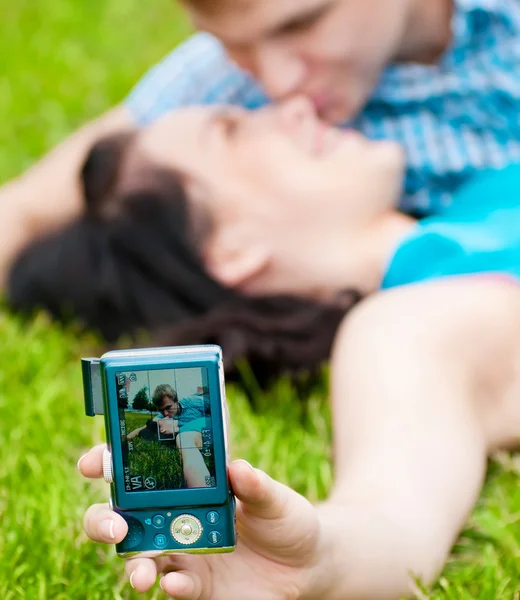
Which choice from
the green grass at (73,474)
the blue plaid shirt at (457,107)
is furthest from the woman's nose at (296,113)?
the green grass at (73,474)

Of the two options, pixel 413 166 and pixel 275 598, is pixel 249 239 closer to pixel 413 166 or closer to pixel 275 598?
pixel 413 166

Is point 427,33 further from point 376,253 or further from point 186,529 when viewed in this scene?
point 186,529

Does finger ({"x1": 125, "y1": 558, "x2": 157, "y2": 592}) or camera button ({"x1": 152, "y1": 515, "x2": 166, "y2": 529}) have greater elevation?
camera button ({"x1": 152, "y1": 515, "x2": 166, "y2": 529})

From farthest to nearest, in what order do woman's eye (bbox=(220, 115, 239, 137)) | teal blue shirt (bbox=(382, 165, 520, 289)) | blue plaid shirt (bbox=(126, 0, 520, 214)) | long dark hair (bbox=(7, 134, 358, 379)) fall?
1. blue plaid shirt (bbox=(126, 0, 520, 214))
2. woman's eye (bbox=(220, 115, 239, 137))
3. long dark hair (bbox=(7, 134, 358, 379))
4. teal blue shirt (bbox=(382, 165, 520, 289))

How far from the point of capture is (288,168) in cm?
206

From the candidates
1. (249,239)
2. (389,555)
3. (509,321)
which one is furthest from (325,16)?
(389,555)

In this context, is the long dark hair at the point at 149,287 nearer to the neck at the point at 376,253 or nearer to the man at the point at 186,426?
the neck at the point at 376,253

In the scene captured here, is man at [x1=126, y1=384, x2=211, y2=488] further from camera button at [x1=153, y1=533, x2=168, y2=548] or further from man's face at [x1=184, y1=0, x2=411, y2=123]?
man's face at [x1=184, y1=0, x2=411, y2=123]

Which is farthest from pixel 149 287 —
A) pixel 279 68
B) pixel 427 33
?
pixel 427 33

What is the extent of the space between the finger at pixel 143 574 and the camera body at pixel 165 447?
17 millimetres

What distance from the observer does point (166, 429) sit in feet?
3.21

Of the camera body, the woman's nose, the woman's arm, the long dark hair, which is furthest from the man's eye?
the camera body

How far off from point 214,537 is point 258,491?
8 centimetres

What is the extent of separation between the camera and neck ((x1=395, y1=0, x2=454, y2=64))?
2416 millimetres
